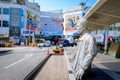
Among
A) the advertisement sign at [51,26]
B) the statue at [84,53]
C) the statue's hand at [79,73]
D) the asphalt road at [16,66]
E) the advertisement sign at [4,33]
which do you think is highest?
the advertisement sign at [51,26]

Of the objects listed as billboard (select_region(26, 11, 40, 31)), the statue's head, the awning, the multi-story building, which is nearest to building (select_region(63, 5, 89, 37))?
billboard (select_region(26, 11, 40, 31))

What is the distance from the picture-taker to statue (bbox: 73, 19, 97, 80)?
17.8 ft

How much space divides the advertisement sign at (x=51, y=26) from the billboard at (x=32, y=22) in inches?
177

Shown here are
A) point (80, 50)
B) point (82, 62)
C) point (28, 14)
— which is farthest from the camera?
point (28, 14)

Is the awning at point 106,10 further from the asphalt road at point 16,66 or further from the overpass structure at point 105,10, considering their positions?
the asphalt road at point 16,66

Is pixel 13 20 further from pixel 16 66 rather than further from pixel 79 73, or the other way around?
pixel 79 73

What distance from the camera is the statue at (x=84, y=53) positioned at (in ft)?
17.8

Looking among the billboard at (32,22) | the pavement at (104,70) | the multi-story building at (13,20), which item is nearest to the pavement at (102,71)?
the pavement at (104,70)

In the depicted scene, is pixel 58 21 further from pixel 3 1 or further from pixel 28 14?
pixel 3 1

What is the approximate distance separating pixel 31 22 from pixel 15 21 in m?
8.88

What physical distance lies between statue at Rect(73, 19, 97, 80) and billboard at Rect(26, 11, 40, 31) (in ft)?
225

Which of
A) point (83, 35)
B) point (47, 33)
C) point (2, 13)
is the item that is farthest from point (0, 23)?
point (83, 35)

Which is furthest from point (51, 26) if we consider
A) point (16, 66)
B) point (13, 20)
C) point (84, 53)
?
point (84, 53)

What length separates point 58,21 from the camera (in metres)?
91.2
